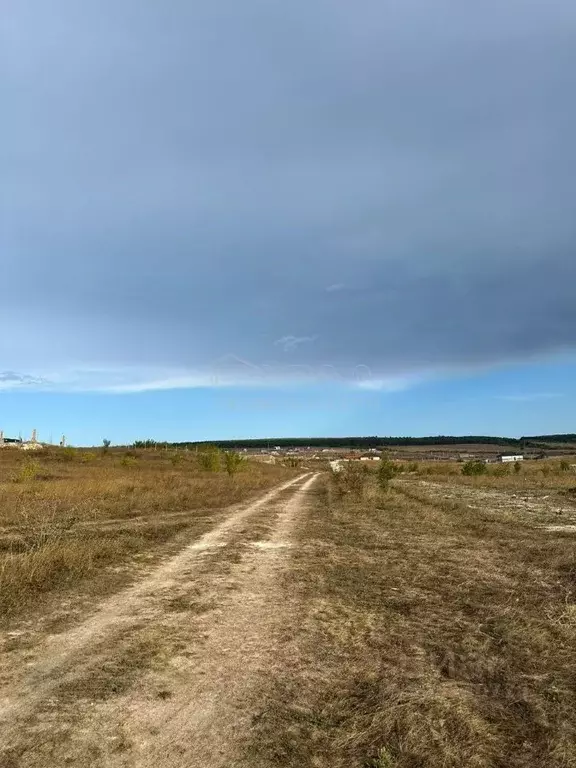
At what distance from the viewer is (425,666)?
6.19 meters

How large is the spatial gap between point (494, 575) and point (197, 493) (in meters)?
22.9

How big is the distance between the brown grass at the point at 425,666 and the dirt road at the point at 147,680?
16.9 inches

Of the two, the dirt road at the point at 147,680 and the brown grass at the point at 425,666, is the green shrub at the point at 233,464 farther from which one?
the dirt road at the point at 147,680

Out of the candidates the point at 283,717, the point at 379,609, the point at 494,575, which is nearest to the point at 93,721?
the point at 283,717

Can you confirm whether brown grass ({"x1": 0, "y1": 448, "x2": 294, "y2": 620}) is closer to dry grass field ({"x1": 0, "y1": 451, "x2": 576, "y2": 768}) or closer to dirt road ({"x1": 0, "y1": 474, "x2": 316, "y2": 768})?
dry grass field ({"x1": 0, "y1": 451, "x2": 576, "y2": 768})

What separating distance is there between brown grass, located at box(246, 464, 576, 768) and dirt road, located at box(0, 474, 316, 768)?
1.41 feet

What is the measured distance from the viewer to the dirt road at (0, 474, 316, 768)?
441 cm

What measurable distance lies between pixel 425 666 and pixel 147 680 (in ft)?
10.2

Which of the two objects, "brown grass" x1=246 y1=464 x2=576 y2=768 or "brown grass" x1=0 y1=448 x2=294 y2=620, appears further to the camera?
"brown grass" x1=0 y1=448 x2=294 y2=620

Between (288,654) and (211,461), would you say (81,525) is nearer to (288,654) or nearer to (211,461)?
(288,654)

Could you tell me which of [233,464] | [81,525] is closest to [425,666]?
[81,525]

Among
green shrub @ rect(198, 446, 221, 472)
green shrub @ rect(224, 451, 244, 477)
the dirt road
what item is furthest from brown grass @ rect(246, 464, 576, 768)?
green shrub @ rect(198, 446, 221, 472)

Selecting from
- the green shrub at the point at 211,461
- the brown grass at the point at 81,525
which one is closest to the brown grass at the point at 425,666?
the brown grass at the point at 81,525

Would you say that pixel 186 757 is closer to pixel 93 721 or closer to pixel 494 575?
pixel 93 721
